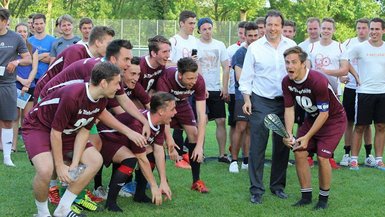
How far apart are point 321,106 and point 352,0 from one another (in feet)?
111

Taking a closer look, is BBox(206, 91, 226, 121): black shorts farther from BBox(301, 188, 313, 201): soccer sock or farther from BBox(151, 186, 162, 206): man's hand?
BBox(151, 186, 162, 206): man's hand

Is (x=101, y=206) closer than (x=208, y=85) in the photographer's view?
Yes

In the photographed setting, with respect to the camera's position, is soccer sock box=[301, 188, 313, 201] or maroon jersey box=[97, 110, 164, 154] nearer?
maroon jersey box=[97, 110, 164, 154]

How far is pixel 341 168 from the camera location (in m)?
8.11

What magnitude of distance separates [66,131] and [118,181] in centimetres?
77

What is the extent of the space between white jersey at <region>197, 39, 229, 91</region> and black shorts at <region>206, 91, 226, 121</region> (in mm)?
108

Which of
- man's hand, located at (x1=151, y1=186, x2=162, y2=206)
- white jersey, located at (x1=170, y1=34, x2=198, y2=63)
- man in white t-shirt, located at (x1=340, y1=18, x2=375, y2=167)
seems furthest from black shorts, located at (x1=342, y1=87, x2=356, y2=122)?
man's hand, located at (x1=151, y1=186, x2=162, y2=206)

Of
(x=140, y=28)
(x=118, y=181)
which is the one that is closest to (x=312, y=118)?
(x=118, y=181)

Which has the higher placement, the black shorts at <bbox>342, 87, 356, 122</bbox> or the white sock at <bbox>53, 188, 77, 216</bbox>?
Answer: the black shorts at <bbox>342, 87, 356, 122</bbox>

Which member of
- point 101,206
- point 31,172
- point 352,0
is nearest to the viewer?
point 101,206

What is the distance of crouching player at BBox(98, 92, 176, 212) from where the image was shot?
5.56 metres

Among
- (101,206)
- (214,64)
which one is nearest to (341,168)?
(214,64)

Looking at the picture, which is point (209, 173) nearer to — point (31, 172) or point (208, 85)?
point (208, 85)

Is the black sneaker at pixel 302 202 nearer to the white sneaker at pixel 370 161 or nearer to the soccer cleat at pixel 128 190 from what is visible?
the soccer cleat at pixel 128 190
